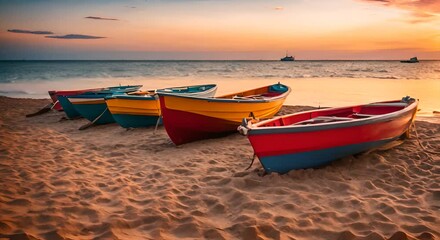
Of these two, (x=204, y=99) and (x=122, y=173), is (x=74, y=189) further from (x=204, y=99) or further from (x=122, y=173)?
(x=204, y=99)

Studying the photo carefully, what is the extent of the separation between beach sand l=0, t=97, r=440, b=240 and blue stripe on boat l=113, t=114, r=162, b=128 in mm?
2109

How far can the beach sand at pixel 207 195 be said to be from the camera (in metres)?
3.54

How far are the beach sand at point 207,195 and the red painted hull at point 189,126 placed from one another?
382mm

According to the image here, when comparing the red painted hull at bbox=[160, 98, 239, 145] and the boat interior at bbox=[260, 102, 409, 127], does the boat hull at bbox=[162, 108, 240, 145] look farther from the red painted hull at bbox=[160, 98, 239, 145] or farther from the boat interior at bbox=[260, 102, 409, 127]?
the boat interior at bbox=[260, 102, 409, 127]

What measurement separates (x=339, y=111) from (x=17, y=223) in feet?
20.8

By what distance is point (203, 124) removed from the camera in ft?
25.0

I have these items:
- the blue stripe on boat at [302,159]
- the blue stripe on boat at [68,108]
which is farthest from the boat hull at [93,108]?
the blue stripe on boat at [302,159]

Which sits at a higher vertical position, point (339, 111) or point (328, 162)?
point (339, 111)

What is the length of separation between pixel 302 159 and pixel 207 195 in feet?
5.41

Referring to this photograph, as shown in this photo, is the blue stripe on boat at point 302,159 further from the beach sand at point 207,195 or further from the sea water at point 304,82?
the sea water at point 304,82

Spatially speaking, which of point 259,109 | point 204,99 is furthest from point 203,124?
point 259,109

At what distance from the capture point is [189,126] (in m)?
7.51

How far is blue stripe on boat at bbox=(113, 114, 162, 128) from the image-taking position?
9359 millimetres

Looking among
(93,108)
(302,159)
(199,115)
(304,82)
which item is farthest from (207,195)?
(304,82)
